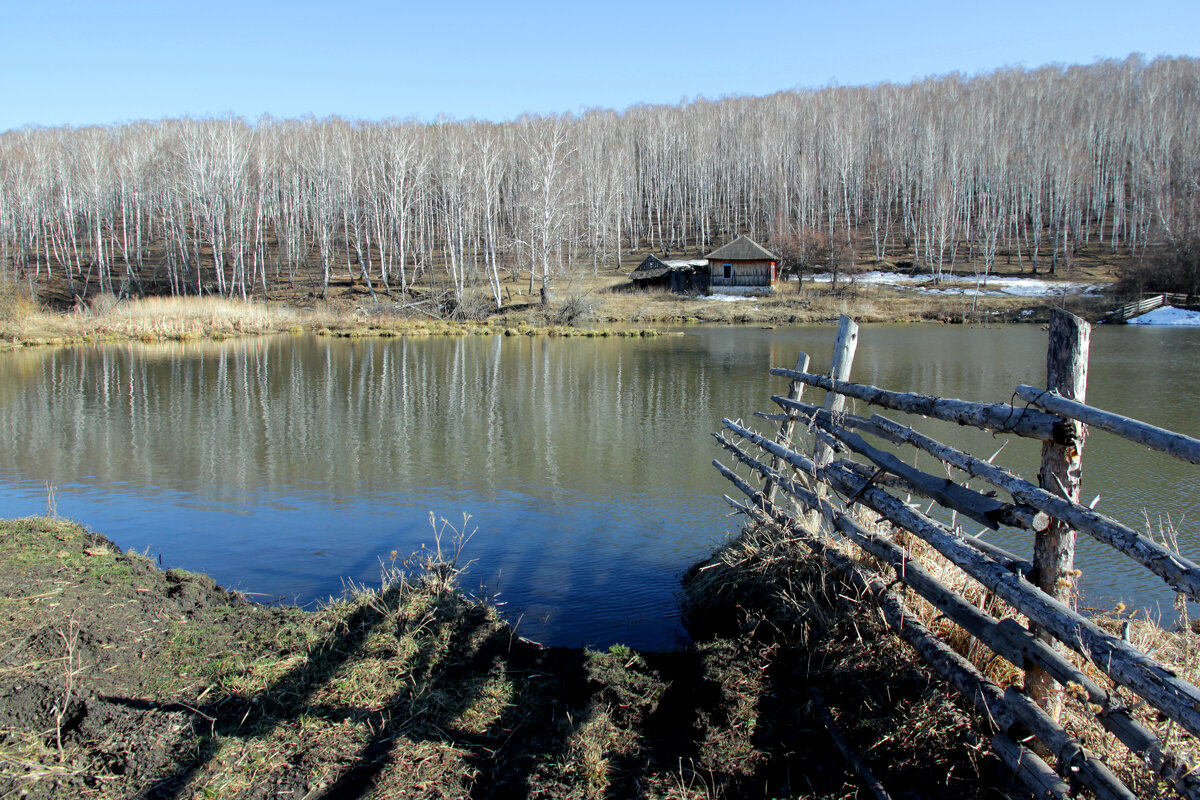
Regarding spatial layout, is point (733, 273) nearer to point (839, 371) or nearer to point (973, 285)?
point (973, 285)

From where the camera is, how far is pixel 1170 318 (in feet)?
143

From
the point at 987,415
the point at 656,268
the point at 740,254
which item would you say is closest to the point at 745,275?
the point at 740,254

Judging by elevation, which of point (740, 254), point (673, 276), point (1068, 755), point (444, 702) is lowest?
point (444, 702)

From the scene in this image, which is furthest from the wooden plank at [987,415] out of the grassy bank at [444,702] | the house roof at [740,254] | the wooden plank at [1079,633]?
the house roof at [740,254]

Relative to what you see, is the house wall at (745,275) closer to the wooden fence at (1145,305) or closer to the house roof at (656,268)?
the house roof at (656,268)

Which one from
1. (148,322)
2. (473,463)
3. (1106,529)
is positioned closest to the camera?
(1106,529)

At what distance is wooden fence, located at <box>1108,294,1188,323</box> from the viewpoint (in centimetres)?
4488

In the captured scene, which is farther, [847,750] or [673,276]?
[673,276]

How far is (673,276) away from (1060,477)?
60.7 m

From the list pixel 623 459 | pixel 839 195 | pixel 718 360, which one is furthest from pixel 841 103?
pixel 623 459

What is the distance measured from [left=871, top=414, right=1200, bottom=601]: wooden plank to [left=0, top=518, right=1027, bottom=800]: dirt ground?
1125mm

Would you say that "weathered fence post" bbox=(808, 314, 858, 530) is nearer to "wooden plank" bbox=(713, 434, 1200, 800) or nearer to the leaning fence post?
"wooden plank" bbox=(713, 434, 1200, 800)

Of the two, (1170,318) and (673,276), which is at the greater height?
(673,276)

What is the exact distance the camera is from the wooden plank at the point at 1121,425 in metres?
2.63
